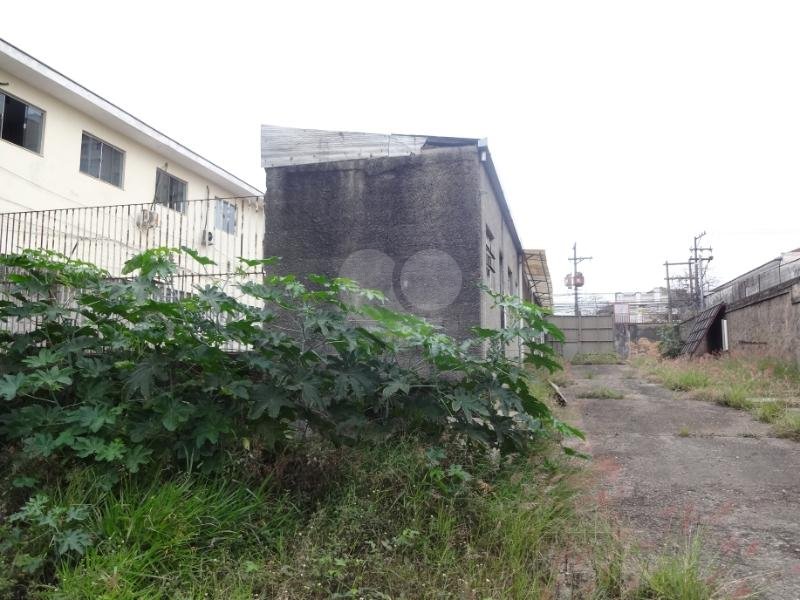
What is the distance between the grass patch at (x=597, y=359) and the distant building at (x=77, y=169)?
11.9 meters

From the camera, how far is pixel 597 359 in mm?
17547

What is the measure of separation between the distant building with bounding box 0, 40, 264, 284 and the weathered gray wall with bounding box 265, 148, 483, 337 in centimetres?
226

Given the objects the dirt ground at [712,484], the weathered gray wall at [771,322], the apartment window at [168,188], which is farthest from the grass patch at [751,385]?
the apartment window at [168,188]

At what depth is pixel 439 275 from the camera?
4.75 metres

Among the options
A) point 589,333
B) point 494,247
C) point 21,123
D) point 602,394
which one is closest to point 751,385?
point 602,394

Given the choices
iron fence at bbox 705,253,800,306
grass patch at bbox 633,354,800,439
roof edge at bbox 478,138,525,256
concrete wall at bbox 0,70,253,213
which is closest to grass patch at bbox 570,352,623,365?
iron fence at bbox 705,253,800,306

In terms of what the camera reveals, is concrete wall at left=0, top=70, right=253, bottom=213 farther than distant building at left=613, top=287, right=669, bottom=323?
No

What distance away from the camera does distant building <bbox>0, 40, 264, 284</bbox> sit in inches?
295

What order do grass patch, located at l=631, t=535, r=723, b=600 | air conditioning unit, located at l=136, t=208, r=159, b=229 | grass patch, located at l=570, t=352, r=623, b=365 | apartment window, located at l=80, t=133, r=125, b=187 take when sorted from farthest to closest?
1. grass patch, located at l=570, t=352, r=623, b=365
2. apartment window, located at l=80, t=133, r=125, b=187
3. air conditioning unit, located at l=136, t=208, r=159, b=229
4. grass patch, located at l=631, t=535, r=723, b=600

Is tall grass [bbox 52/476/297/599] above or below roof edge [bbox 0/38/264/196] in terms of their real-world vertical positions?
below

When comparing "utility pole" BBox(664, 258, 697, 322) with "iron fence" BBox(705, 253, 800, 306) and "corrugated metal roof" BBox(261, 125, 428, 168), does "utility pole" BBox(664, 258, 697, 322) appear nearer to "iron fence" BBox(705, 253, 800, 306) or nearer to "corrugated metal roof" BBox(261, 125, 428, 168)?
"iron fence" BBox(705, 253, 800, 306)

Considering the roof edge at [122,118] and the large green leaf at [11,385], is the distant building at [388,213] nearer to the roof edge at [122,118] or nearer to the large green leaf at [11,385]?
the large green leaf at [11,385]

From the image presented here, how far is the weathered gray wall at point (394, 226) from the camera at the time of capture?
4711mm

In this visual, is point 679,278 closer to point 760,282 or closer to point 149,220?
point 760,282
